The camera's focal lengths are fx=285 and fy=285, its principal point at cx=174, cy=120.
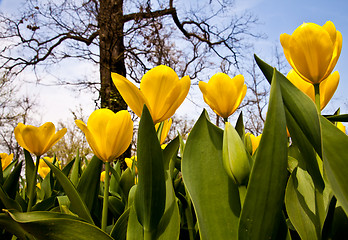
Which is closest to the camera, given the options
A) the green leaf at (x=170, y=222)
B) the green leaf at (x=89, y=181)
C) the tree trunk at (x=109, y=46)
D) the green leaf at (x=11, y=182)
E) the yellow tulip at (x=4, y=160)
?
the green leaf at (x=170, y=222)

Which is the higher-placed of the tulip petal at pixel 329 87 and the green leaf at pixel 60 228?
the tulip petal at pixel 329 87

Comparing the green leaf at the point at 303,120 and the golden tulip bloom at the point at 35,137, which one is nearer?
the green leaf at the point at 303,120

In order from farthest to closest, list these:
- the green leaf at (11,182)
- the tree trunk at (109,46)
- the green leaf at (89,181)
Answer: the tree trunk at (109,46) → the green leaf at (11,182) → the green leaf at (89,181)

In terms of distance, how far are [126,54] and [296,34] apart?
7044mm

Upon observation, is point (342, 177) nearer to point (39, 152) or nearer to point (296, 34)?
point (296, 34)

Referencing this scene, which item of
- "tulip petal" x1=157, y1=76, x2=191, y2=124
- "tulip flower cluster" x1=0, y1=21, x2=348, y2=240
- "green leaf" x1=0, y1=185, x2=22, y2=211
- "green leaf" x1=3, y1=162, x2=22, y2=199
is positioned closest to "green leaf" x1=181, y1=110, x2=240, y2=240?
"tulip flower cluster" x1=0, y1=21, x2=348, y2=240

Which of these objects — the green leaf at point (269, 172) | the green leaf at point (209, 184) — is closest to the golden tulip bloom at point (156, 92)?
the green leaf at point (209, 184)

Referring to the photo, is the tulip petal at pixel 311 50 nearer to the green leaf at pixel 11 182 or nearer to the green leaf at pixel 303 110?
the green leaf at pixel 303 110

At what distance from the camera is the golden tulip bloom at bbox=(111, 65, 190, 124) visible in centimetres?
52

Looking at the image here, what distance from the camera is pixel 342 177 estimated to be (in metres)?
0.34

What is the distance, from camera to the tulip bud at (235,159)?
36cm

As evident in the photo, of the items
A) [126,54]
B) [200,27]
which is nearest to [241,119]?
[126,54]

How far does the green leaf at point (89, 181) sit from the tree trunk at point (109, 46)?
5.89 m

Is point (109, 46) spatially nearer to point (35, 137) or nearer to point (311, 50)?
point (35, 137)
